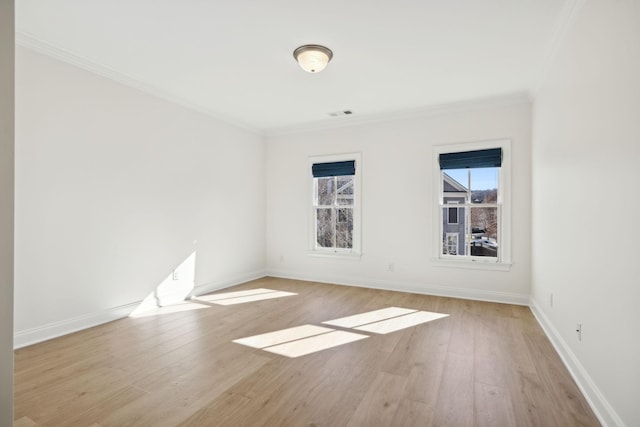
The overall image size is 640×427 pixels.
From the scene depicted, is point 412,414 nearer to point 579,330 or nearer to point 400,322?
point 579,330

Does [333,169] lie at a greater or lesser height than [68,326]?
greater

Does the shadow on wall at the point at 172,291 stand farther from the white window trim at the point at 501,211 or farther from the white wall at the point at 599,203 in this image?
the white wall at the point at 599,203

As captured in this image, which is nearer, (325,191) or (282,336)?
(282,336)

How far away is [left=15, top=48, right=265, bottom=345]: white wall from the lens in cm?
286

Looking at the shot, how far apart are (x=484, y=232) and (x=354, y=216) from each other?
1935mm

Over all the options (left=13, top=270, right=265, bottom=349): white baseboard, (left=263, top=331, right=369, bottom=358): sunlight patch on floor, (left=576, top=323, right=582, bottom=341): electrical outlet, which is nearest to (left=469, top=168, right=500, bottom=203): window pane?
(left=576, top=323, right=582, bottom=341): electrical outlet

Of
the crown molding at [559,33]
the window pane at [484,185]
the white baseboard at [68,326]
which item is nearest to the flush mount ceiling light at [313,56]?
the crown molding at [559,33]

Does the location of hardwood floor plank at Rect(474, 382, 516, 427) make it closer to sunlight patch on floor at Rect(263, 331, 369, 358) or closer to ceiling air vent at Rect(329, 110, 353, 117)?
sunlight patch on floor at Rect(263, 331, 369, 358)

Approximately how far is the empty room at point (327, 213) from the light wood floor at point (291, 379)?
0.07 feet

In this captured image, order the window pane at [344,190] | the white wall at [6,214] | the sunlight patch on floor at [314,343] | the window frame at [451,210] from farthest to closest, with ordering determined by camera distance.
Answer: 1. the window pane at [344,190]
2. the window frame at [451,210]
3. the sunlight patch on floor at [314,343]
4. the white wall at [6,214]

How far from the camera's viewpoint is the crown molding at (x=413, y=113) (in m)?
4.17

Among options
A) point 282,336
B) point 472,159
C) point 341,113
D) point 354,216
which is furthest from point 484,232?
point 282,336

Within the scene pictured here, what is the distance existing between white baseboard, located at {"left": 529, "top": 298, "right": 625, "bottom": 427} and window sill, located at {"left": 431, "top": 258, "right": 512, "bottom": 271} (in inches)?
43.8

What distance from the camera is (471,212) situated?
4.50m
